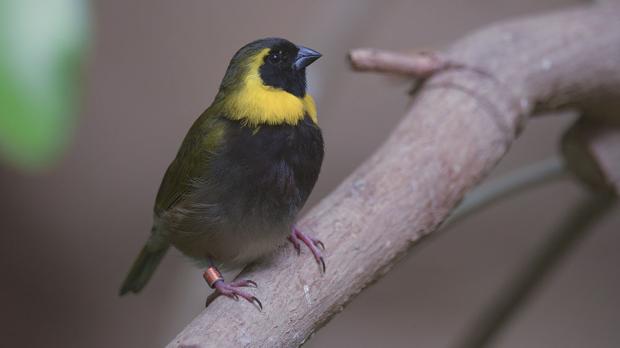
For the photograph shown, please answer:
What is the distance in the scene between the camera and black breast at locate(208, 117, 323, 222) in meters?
1.74

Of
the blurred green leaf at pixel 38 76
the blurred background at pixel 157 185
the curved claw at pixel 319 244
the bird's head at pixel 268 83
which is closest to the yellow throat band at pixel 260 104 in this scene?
the bird's head at pixel 268 83

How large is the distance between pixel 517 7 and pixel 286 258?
316 centimetres

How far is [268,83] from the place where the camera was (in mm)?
1647

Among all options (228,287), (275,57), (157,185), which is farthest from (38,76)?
(157,185)

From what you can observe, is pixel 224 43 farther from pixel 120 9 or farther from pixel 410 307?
pixel 410 307

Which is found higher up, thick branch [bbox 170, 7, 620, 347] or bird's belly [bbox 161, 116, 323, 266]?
bird's belly [bbox 161, 116, 323, 266]

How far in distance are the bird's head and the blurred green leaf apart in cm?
51

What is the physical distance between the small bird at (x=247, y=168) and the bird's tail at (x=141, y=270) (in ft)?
0.31

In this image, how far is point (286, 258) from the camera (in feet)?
6.56

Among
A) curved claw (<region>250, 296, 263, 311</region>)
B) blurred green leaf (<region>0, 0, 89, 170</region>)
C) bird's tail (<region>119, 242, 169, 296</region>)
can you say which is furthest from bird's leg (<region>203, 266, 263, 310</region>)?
blurred green leaf (<region>0, 0, 89, 170</region>)

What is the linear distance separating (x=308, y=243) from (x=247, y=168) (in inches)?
11.7

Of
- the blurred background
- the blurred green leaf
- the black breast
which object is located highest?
the blurred green leaf

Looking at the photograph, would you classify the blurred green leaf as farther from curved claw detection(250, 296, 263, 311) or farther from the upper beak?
curved claw detection(250, 296, 263, 311)

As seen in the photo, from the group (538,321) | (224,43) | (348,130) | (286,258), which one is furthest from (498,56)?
(538,321)
